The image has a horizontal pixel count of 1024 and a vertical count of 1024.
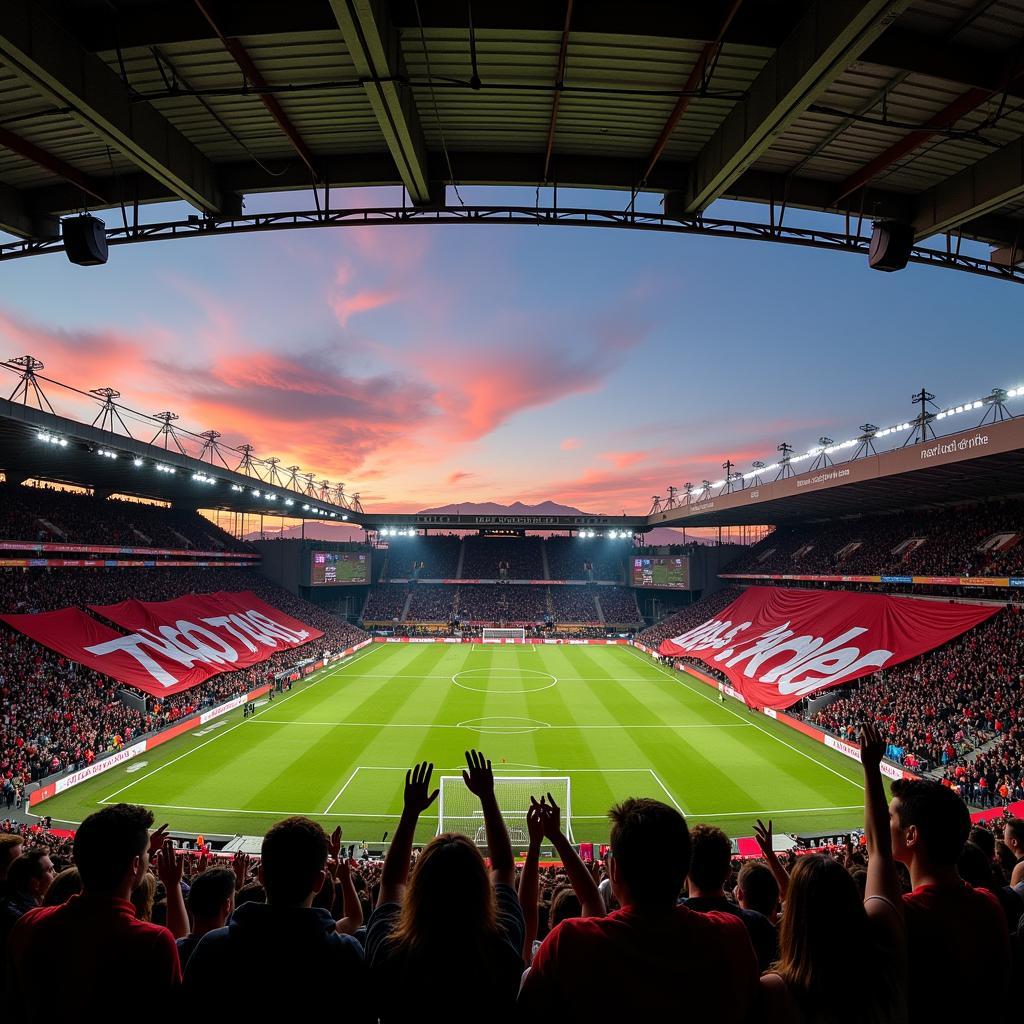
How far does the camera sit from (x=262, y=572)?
61969mm

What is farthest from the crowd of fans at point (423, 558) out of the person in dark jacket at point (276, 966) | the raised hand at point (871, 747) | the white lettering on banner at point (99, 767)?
the person in dark jacket at point (276, 966)

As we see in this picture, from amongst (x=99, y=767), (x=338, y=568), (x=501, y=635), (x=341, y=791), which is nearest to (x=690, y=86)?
(x=341, y=791)

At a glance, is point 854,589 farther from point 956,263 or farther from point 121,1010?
point 121,1010

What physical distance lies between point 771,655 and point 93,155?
123 ft

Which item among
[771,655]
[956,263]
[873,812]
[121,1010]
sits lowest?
[771,655]

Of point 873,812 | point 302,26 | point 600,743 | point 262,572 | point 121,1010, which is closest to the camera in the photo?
point 121,1010

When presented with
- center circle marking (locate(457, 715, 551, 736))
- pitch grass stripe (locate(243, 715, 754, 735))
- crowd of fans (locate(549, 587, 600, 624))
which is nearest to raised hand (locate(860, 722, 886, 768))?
center circle marking (locate(457, 715, 551, 736))

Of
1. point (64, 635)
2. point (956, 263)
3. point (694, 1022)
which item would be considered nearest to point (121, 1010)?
point (694, 1022)

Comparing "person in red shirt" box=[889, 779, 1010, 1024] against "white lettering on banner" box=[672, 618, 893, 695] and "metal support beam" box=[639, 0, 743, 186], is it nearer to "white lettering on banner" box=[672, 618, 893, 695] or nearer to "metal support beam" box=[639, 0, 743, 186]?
"metal support beam" box=[639, 0, 743, 186]

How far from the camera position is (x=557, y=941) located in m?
2.14

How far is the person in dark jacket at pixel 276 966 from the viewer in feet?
6.88

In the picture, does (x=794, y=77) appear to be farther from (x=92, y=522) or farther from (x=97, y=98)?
(x=92, y=522)

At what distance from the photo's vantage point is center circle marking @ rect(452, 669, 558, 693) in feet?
127

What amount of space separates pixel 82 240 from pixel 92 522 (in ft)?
126
